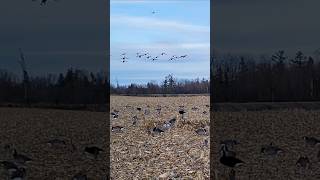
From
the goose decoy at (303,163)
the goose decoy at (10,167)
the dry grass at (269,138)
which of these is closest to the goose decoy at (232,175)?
the dry grass at (269,138)

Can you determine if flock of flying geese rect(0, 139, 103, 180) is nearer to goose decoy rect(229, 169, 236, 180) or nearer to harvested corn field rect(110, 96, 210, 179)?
harvested corn field rect(110, 96, 210, 179)

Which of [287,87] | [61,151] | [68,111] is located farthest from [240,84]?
[61,151]

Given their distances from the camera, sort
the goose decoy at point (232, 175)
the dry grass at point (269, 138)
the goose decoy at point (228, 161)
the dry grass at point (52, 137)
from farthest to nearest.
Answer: the dry grass at point (52, 137) → the dry grass at point (269, 138) → the goose decoy at point (228, 161) → the goose decoy at point (232, 175)

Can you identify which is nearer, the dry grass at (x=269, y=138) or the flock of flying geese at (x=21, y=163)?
the flock of flying geese at (x=21, y=163)

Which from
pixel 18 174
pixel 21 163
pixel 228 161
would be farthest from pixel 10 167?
pixel 228 161

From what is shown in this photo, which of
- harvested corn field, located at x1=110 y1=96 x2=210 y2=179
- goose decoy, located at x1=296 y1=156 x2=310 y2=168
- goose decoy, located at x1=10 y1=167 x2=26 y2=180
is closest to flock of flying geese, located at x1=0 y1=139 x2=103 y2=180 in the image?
goose decoy, located at x1=10 y1=167 x2=26 y2=180

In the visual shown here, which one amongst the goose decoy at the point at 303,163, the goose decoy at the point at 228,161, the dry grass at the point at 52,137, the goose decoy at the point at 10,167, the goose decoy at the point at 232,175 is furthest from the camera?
the goose decoy at the point at 303,163

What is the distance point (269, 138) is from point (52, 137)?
7.51 metres

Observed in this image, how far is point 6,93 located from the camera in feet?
102

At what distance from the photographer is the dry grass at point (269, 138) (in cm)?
1369

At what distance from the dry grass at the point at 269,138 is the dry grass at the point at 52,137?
11.3 feet

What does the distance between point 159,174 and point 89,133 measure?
272 inches

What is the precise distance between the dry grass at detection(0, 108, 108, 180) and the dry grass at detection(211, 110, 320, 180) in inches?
136

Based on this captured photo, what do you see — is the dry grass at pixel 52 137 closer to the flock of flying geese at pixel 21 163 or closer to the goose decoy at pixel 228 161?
the flock of flying geese at pixel 21 163
